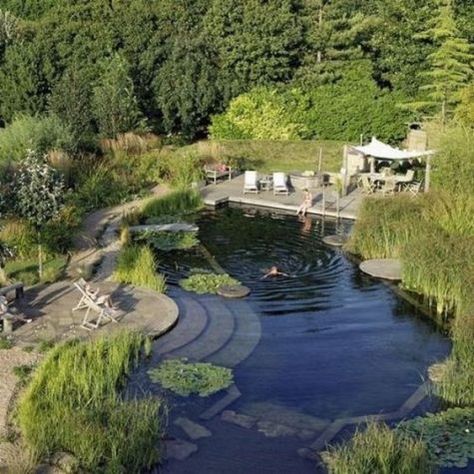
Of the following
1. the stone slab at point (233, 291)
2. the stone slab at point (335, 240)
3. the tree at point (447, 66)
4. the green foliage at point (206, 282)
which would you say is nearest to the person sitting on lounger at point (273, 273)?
the green foliage at point (206, 282)

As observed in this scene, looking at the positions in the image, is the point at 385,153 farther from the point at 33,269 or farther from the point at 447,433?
the point at 447,433

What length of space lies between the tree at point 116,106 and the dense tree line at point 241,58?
0.32ft

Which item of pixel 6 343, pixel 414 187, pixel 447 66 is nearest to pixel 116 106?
pixel 414 187

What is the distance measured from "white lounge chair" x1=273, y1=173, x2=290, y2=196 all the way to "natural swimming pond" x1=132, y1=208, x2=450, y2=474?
5581 millimetres

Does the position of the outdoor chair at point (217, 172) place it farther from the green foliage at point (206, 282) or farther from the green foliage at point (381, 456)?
the green foliage at point (381, 456)

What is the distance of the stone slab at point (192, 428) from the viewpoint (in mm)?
10344

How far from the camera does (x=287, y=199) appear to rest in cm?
2438

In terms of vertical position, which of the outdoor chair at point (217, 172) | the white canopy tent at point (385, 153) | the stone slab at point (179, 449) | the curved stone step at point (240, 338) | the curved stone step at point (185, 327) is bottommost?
the stone slab at point (179, 449)

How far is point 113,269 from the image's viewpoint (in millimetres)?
16906

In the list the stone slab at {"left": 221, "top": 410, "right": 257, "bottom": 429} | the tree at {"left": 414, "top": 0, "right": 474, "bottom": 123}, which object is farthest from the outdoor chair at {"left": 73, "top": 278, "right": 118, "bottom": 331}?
the tree at {"left": 414, "top": 0, "right": 474, "bottom": 123}

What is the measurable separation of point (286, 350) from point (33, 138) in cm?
1259

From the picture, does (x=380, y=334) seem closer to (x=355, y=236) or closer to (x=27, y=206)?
(x=355, y=236)

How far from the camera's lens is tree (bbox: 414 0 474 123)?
3136 centimetres

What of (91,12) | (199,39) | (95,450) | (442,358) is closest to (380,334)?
(442,358)
